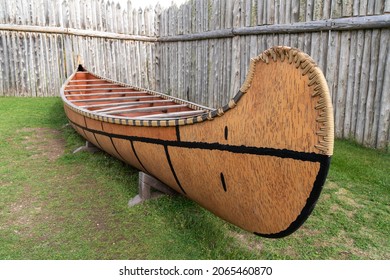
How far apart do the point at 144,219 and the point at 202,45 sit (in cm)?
606

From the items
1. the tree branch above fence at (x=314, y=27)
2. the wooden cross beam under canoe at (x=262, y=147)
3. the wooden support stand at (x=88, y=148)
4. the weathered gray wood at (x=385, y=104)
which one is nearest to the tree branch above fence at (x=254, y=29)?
the tree branch above fence at (x=314, y=27)

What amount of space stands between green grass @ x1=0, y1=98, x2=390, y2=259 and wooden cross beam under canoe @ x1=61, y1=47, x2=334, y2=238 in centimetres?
48

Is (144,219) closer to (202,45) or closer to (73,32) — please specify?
(202,45)

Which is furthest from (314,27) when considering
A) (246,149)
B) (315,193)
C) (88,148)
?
(315,193)

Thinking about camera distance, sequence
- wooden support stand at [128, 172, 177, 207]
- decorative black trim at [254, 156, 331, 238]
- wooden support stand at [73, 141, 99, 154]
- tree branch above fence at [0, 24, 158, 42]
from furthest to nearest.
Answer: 1. tree branch above fence at [0, 24, 158, 42]
2. wooden support stand at [73, 141, 99, 154]
3. wooden support stand at [128, 172, 177, 207]
4. decorative black trim at [254, 156, 331, 238]

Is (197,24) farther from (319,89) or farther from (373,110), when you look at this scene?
(319,89)

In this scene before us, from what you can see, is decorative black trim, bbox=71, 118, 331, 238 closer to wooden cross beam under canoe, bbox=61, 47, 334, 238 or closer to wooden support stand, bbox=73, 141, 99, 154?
wooden cross beam under canoe, bbox=61, 47, 334, 238

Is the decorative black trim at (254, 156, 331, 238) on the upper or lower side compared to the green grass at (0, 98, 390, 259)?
upper

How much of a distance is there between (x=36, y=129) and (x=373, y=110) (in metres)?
6.01

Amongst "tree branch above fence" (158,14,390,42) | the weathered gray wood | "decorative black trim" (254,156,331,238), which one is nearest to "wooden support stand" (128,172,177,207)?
"decorative black trim" (254,156,331,238)

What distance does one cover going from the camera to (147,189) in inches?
147

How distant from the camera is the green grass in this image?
2.91 metres

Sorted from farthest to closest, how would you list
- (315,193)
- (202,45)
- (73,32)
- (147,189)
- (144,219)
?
(73,32), (202,45), (147,189), (144,219), (315,193)

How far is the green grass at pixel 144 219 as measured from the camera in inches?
115
